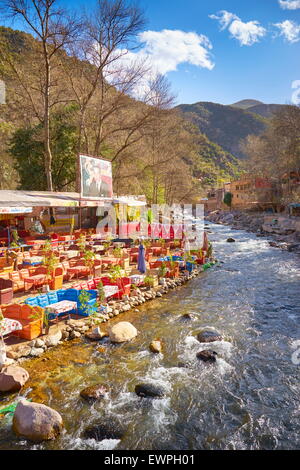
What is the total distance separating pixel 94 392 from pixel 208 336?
371cm

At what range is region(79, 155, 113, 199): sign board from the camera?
1703cm

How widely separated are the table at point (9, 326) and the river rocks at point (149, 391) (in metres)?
3.37

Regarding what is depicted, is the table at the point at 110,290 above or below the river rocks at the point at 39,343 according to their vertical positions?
above

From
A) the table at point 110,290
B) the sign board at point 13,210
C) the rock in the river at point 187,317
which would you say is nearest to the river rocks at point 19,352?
the table at point 110,290

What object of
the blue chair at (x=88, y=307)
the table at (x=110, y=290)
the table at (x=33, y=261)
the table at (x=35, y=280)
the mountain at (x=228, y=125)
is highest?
the mountain at (x=228, y=125)

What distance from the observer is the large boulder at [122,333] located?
8.09 metres

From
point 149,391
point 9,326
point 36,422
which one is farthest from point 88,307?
point 36,422

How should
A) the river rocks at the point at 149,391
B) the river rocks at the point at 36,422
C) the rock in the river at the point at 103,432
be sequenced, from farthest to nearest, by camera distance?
the river rocks at the point at 149,391
the rock in the river at the point at 103,432
the river rocks at the point at 36,422

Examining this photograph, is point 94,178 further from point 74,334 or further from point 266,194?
point 266,194

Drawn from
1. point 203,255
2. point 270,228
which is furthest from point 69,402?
point 270,228

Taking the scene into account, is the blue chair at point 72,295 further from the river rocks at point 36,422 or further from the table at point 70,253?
the table at point 70,253

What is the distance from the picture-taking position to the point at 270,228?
34500 millimetres

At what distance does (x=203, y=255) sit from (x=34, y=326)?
1184 centimetres
